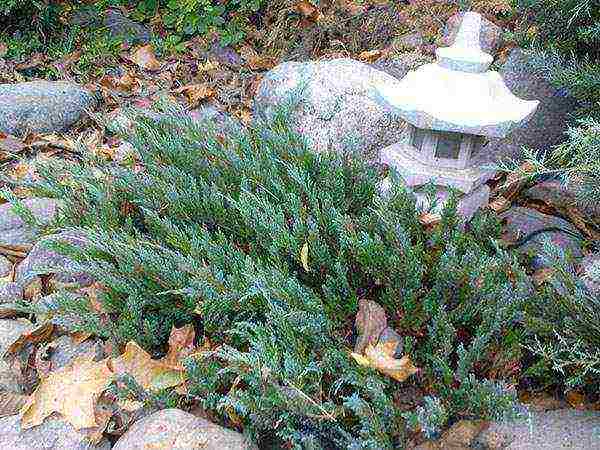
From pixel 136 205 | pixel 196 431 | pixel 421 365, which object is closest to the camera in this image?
pixel 196 431

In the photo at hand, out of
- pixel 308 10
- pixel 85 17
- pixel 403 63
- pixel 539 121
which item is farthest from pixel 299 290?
pixel 85 17

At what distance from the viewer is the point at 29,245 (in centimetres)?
227

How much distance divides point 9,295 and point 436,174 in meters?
1.43

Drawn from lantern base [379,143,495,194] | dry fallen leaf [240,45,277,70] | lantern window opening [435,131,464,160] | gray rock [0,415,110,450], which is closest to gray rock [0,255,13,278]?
gray rock [0,415,110,450]

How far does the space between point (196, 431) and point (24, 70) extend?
3.44 meters

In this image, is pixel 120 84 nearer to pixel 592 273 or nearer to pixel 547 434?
pixel 592 273

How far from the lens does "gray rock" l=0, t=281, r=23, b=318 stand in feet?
6.53

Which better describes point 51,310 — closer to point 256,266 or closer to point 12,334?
point 12,334

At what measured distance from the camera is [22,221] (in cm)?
239

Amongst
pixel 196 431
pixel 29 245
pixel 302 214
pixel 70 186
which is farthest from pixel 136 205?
pixel 196 431

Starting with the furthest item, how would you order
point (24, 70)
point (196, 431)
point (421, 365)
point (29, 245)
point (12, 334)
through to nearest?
point (24, 70) < point (29, 245) < point (12, 334) < point (421, 365) < point (196, 431)

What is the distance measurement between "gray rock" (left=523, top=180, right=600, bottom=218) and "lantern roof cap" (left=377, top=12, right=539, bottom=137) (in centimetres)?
50

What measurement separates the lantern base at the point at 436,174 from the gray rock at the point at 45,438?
118 cm

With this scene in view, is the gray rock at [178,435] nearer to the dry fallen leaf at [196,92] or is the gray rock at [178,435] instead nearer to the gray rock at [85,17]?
the dry fallen leaf at [196,92]
